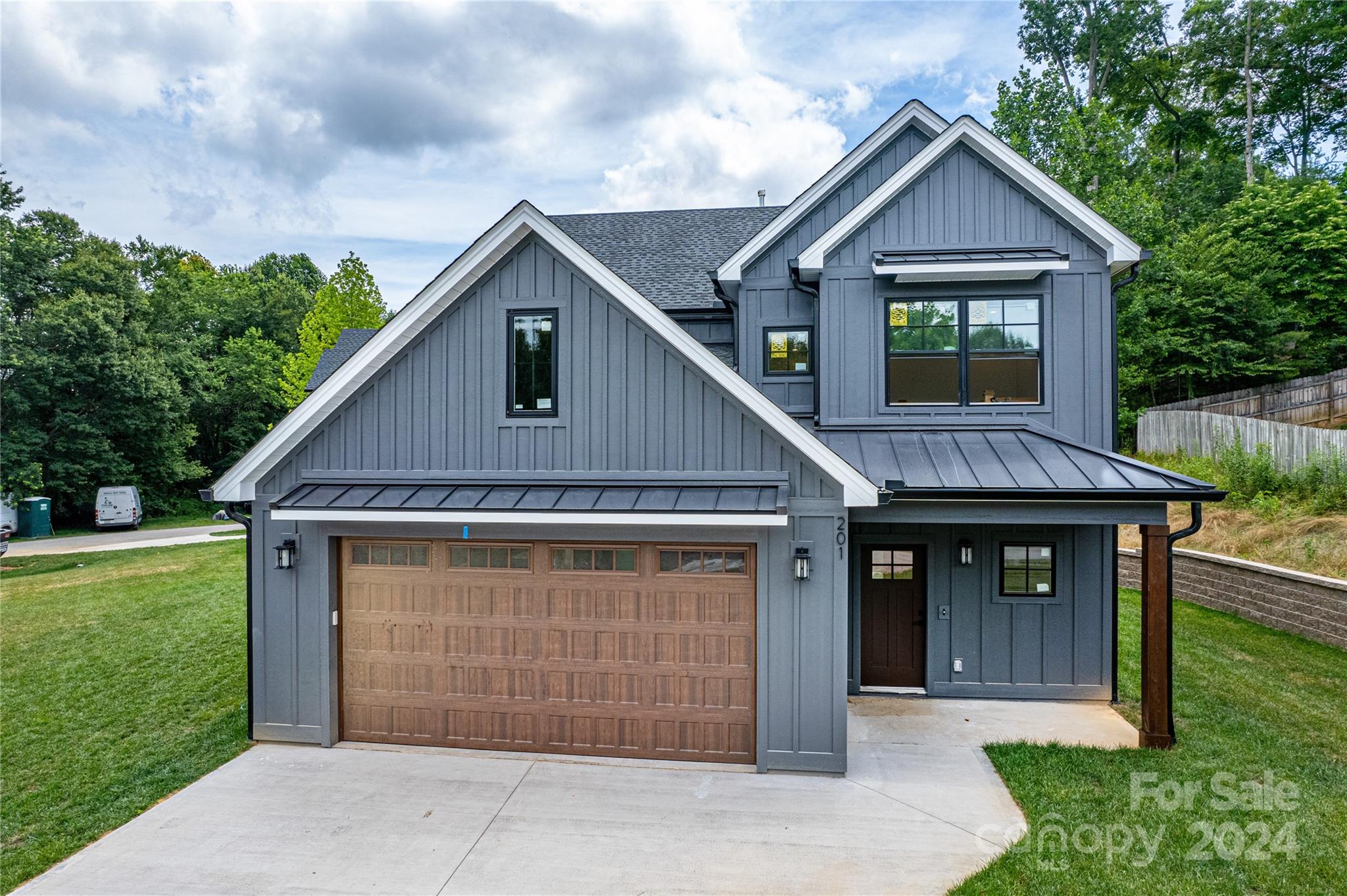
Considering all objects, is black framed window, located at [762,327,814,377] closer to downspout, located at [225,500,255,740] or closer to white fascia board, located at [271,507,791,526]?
white fascia board, located at [271,507,791,526]

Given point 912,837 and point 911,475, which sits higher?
point 911,475

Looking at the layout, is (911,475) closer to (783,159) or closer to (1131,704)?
(1131,704)

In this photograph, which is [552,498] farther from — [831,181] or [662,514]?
[831,181]

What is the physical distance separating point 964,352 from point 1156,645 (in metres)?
4.01

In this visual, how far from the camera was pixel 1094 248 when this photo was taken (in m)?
8.25

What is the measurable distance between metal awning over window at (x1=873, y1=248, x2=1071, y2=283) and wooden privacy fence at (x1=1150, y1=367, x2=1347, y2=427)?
43.6 ft

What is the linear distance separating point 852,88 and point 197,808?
20382mm

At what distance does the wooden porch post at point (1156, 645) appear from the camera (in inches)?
257

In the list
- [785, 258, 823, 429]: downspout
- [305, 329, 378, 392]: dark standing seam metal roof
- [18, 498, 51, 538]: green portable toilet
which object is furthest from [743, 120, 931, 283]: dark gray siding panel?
[18, 498, 51, 538]: green portable toilet

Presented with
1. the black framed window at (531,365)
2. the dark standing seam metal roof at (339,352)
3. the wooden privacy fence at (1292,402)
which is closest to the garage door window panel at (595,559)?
the black framed window at (531,365)

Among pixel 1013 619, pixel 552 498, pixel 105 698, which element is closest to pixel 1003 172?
pixel 1013 619

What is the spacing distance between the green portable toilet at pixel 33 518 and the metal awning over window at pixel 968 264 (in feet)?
95.6

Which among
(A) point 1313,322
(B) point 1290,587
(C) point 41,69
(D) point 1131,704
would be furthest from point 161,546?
(A) point 1313,322

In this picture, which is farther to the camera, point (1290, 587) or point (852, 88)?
point (852, 88)
